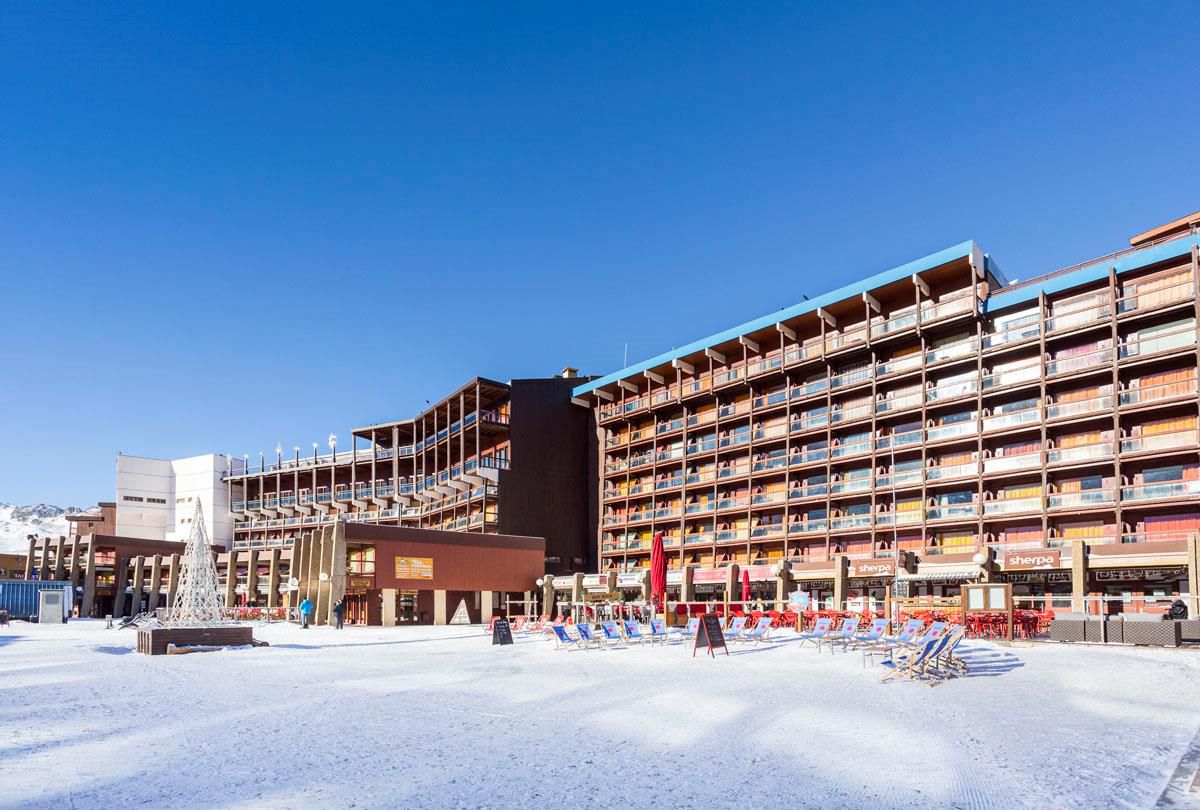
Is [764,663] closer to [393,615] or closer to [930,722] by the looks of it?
[930,722]

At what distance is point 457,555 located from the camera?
49312 mm

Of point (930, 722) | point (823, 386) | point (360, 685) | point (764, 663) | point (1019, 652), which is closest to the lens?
point (930, 722)

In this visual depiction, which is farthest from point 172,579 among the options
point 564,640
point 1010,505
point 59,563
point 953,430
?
point 1010,505

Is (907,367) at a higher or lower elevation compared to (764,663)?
higher

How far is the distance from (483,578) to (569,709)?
127 feet

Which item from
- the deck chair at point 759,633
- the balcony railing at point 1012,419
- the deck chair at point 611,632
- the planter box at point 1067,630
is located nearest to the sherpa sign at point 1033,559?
the balcony railing at point 1012,419

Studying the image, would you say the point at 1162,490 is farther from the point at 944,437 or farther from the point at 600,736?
the point at 600,736

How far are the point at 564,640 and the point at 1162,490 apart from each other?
26.0 m

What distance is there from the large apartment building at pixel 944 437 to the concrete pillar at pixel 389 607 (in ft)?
45.0

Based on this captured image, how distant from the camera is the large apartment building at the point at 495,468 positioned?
60.1m

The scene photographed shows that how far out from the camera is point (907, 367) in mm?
46125

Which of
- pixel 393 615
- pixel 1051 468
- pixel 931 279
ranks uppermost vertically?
pixel 931 279

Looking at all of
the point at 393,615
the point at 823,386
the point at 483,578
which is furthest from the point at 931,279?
the point at 393,615

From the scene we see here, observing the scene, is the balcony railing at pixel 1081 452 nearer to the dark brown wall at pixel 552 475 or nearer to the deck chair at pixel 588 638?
the deck chair at pixel 588 638
